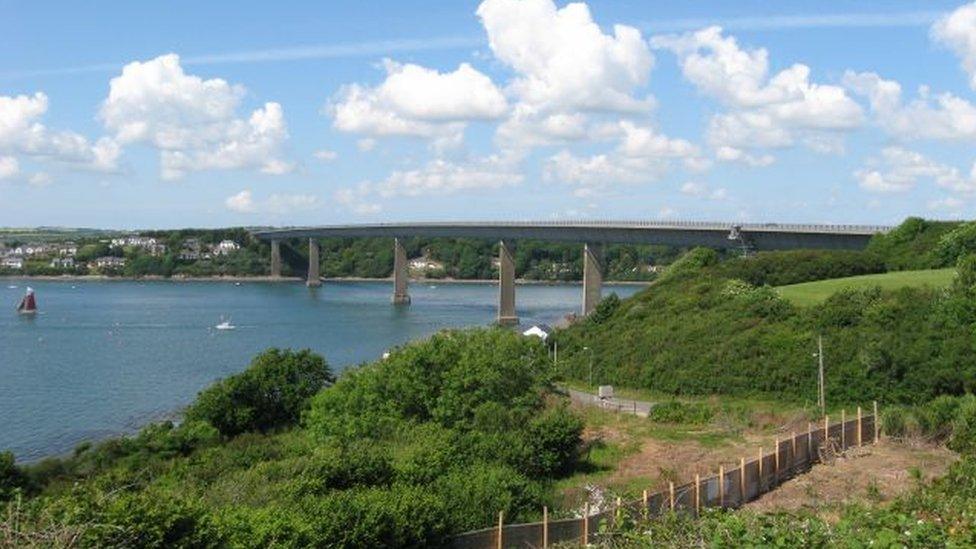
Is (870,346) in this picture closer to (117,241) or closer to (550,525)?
(550,525)

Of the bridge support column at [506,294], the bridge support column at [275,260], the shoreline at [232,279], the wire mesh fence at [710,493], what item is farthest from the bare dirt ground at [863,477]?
the bridge support column at [275,260]

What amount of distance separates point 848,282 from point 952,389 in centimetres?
1640

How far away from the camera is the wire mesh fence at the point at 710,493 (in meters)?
13.8

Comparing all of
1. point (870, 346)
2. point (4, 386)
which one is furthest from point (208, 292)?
point (870, 346)

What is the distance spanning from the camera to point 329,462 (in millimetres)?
16516

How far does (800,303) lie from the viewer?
4528 centimetres

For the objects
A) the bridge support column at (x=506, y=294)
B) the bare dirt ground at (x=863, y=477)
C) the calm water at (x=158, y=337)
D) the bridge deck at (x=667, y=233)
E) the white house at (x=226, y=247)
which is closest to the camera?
the bare dirt ground at (x=863, y=477)

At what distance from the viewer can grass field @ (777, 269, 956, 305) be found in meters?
45.7

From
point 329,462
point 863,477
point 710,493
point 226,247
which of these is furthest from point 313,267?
point 710,493

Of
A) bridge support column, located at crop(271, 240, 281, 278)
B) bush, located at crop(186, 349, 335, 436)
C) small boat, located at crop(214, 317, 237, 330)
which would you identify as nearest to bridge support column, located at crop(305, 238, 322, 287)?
bridge support column, located at crop(271, 240, 281, 278)

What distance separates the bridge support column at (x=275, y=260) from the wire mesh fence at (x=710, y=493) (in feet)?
466

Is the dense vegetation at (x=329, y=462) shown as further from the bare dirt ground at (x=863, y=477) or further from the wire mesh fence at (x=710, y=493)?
the bare dirt ground at (x=863, y=477)

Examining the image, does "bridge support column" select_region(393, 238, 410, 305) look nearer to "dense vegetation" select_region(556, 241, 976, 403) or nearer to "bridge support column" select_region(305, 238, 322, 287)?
"bridge support column" select_region(305, 238, 322, 287)

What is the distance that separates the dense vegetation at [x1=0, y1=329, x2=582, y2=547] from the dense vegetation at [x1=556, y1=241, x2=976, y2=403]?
1014 cm
